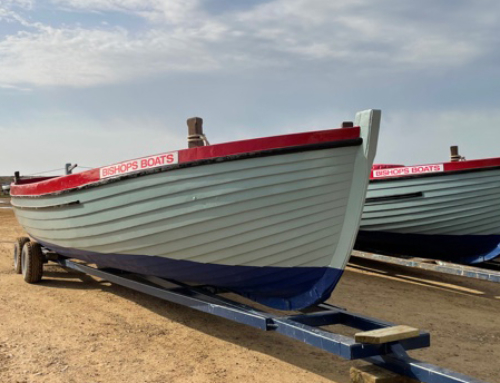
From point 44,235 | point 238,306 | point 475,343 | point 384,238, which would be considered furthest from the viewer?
point 384,238

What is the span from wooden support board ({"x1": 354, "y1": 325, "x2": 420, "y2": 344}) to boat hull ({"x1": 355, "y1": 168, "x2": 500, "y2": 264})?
493cm

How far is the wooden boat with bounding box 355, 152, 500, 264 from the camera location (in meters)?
7.86

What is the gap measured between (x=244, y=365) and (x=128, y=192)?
6.30 ft

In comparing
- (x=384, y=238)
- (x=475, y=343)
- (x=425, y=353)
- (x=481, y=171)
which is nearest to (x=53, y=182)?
(x=425, y=353)

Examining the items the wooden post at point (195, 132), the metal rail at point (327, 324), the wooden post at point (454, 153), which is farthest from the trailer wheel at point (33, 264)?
the wooden post at point (454, 153)

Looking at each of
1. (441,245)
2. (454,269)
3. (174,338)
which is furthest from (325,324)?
(441,245)

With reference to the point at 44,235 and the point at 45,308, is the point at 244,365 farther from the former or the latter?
the point at 44,235

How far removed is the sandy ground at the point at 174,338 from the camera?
399 centimetres

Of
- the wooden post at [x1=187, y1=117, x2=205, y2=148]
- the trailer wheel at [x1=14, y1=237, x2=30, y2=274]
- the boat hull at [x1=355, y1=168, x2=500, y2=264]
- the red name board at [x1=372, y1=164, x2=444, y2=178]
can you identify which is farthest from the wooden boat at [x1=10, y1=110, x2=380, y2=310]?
the boat hull at [x1=355, y1=168, x2=500, y2=264]

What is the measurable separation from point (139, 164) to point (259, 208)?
128 centimetres

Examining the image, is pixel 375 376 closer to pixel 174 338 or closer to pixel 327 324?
pixel 327 324

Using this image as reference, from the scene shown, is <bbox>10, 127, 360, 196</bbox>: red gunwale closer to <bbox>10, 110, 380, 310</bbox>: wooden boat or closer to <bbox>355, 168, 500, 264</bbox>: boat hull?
<bbox>10, 110, 380, 310</bbox>: wooden boat

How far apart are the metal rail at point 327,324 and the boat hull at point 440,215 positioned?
172 inches

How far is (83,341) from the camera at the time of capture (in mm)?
4637
